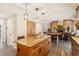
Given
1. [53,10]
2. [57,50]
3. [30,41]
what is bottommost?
[57,50]

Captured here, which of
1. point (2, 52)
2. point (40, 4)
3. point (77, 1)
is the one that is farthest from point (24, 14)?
point (77, 1)

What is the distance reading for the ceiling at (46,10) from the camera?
202 cm

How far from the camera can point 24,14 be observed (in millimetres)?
2039

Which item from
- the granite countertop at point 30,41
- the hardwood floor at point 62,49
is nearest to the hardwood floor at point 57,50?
the hardwood floor at point 62,49

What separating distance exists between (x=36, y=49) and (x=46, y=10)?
0.71m

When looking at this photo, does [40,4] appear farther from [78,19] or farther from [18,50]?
[18,50]

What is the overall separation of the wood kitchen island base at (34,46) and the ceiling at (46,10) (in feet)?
1.28

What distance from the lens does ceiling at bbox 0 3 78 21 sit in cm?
202

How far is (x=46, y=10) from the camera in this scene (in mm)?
2084

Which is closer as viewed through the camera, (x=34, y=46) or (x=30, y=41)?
(x=34, y=46)

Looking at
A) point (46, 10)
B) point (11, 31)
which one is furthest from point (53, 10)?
point (11, 31)

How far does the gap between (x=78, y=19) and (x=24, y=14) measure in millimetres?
948

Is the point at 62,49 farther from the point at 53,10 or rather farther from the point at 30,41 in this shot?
the point at 53,10

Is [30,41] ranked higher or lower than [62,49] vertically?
higher
